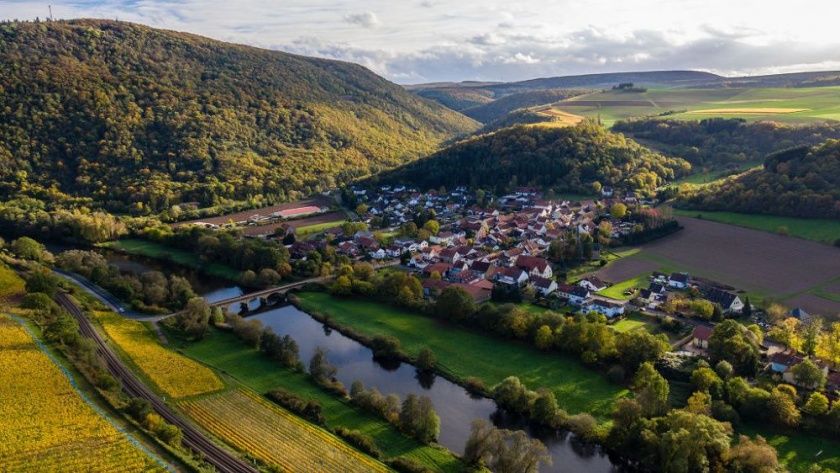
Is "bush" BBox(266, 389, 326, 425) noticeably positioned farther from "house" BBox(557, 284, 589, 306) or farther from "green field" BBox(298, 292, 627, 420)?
"house" BBox(557, 284, 589, 306)

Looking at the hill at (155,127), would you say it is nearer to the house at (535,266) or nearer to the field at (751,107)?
the house at (535,266)

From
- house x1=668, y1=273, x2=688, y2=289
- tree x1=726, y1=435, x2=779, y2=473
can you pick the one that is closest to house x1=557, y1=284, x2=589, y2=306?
house x1=668, y1=273, x2=688, y2=289

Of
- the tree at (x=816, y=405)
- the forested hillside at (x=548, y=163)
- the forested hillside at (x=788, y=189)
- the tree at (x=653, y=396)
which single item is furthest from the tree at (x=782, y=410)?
the forested hillside at (x=548, y=163)

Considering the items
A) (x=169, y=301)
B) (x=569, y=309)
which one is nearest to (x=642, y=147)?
(x=569, y=309)

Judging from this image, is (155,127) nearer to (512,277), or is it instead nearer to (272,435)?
(512,277)

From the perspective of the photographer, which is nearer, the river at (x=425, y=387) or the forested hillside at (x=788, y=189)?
the river at (x=425, y=387)
